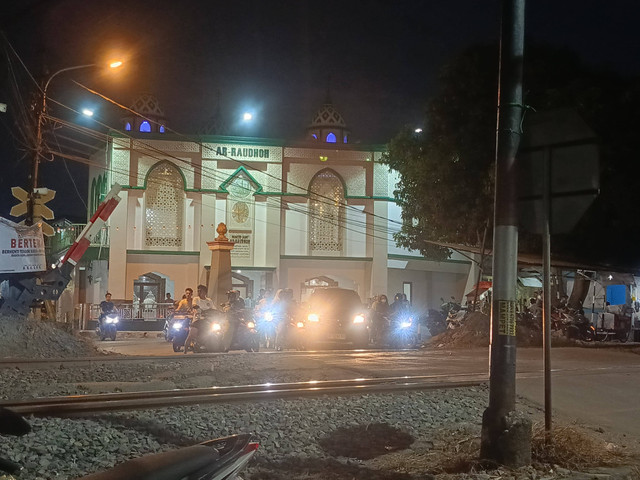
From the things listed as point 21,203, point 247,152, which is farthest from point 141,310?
point 21,203

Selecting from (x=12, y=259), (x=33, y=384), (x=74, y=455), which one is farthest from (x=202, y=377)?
(x=12, y=259)

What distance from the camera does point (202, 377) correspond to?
11.1 m

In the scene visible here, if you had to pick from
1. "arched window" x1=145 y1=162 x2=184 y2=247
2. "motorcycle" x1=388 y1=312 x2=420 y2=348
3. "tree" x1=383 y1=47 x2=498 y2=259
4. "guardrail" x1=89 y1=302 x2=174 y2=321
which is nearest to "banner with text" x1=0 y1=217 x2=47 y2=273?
"motorcycle" x1=388 y1=312 x2=420 y2=348

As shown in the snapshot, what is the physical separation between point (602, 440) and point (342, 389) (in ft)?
11.2

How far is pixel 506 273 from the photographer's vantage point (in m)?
6.23

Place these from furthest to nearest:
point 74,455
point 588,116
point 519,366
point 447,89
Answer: point 447,89
point 588,116
point 519,366
point 74,455

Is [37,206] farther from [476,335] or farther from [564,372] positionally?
[564,372]

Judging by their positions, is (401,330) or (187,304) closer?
(187,304)

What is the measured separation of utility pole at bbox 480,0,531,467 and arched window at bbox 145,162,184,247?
94.8 ft

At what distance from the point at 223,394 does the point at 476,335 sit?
14.1 metres

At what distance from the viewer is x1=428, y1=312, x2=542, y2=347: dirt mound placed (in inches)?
842

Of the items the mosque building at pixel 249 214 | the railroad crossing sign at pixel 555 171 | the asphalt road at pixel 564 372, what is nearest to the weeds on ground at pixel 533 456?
the asphalt road at pixel 564 372

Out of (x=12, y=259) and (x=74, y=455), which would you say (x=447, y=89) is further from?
(x=74, y=455)

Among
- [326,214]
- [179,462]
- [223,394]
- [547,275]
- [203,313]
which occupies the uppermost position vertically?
[326,214]
